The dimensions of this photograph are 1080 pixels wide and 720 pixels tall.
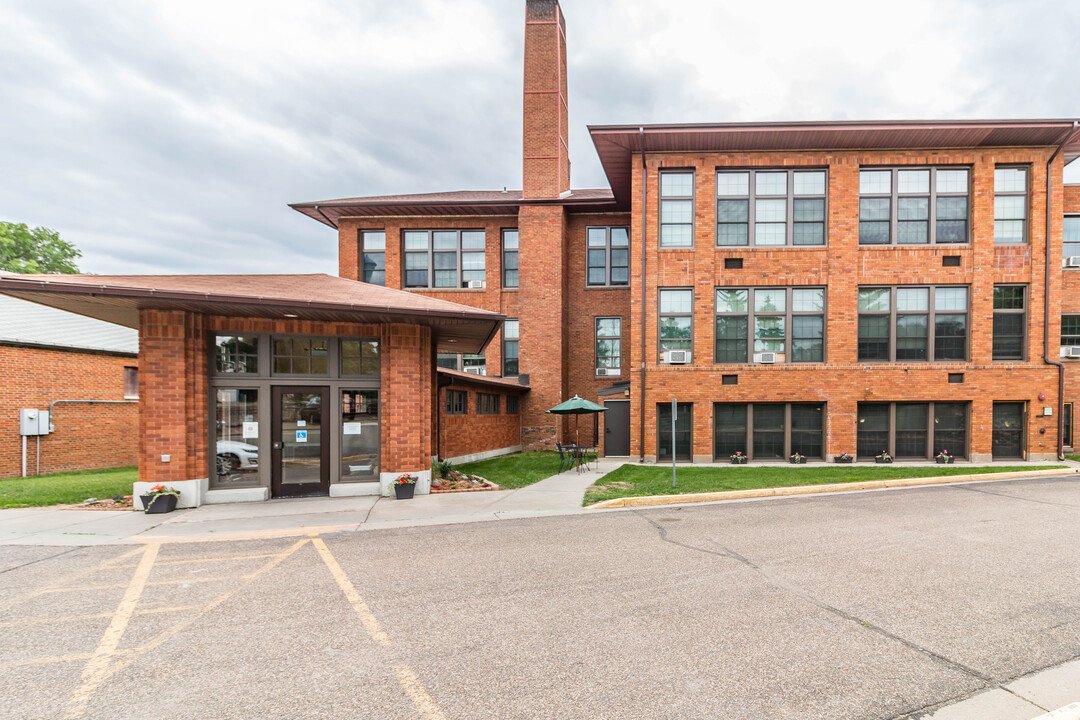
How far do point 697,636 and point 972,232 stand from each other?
719 inches

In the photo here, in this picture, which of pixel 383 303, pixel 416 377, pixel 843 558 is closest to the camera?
pixel 843 558

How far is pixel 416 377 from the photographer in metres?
10.9

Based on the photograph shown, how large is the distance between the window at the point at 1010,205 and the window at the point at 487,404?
17.5m

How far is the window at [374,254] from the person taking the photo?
21812 mm

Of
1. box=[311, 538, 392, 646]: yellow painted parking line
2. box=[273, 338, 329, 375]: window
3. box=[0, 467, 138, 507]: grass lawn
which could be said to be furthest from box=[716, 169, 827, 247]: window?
box=[0, 467, 138, 507]: grass lawn

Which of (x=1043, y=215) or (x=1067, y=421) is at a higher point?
(x=1043, y=215)

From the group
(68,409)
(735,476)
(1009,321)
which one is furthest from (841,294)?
(68,409)

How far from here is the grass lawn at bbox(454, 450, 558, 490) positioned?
42.1ft

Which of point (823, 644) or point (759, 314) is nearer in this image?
point (823, 644)

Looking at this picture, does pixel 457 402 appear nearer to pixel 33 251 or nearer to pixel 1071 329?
A: pixel 1071 329

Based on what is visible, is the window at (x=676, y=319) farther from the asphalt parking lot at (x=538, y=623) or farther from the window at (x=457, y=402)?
the asphalt parking lot at (x=538, y=623)

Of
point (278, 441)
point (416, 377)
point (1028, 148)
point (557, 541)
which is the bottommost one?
point (557, 541)

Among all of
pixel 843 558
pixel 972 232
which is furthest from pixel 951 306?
pixel 843 558

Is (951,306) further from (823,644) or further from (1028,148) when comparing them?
(823,644)
